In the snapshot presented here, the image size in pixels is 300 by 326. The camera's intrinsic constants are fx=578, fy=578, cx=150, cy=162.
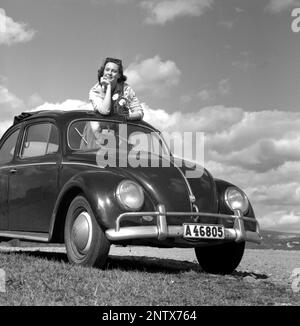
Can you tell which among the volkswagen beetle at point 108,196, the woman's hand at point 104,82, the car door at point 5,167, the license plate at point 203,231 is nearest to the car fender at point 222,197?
the volkswagen beetle at point 108,196

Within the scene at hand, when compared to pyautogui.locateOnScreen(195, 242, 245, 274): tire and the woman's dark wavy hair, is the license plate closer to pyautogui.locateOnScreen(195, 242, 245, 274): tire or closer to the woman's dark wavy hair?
pyautogui.locateOnScreen(195, 242, 245, 274): tire

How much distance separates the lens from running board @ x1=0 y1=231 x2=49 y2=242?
6.84 metres

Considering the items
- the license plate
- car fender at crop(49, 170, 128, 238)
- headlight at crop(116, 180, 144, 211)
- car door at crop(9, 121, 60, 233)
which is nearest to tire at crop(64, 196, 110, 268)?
car fender at crop(49, 170, 128, 238)

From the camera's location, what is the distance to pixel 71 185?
6.28 metres

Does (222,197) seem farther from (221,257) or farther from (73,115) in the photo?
(73,115)

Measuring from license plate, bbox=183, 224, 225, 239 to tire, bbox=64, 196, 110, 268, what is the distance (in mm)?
821

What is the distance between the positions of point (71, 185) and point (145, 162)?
2.87 ft

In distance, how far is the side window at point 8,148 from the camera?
8266 millimetres

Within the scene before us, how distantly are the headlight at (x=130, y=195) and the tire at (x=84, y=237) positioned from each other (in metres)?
0.36

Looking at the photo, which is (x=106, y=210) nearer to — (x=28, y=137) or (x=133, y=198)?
(x=133, y=198)

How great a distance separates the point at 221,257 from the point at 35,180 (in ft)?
8.25

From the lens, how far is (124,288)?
16.6 ft

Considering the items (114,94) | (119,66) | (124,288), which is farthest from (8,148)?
(124,288)
